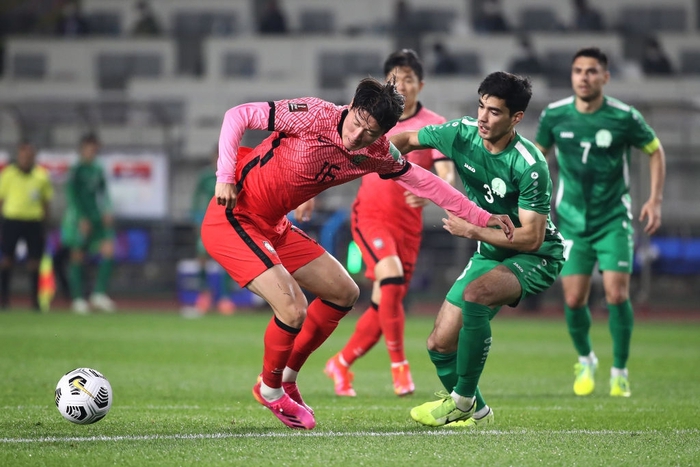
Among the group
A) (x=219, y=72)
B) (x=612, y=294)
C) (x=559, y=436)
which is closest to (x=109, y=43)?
(x=219, y=72)

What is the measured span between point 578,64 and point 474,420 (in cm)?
334

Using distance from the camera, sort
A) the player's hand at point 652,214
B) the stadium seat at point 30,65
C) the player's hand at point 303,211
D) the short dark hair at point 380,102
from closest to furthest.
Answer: the short dark hair at point 380,102, the player's hand at point 303,211, the player's hand at point 652,214, the stadium seat at point 30,65

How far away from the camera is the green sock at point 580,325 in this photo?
8.55 metres

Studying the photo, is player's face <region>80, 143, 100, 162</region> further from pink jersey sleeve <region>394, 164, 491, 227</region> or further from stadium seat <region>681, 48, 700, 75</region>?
stadium seat <region>681, 48, 700, 75</region>

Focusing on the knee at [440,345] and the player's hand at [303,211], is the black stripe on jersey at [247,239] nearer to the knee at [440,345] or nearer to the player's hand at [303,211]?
the player's hand at [303,211]

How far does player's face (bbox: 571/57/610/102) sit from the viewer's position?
8330 millimetres

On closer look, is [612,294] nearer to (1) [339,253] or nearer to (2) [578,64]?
(2) [578,64]

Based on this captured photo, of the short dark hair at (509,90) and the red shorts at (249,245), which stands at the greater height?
the short dark hair at (509,90)

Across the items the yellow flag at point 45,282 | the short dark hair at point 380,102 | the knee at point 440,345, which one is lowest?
the yellow flag at point 45,282

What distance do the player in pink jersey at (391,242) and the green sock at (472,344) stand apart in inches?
79.0

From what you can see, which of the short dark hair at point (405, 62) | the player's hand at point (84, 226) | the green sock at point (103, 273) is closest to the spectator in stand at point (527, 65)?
the green sock at point (103, 273)

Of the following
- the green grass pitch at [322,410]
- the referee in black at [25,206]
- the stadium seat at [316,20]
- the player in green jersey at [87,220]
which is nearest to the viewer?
the green grass pitch at [322,410]

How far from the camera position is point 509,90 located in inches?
235

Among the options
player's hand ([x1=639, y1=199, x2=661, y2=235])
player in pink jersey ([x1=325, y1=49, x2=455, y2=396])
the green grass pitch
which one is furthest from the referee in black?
player's hand ([x1=639, y1=199, x2=661, y2=235])
